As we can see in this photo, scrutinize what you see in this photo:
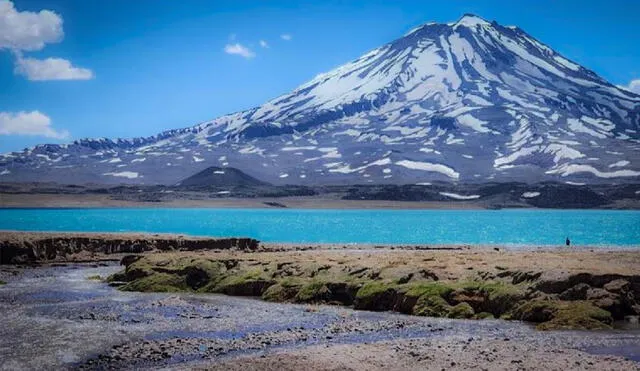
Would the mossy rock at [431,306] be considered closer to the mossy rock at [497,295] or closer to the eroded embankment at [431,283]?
the eroded embankment at [431,283]

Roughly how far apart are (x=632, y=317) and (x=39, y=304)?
23960mm

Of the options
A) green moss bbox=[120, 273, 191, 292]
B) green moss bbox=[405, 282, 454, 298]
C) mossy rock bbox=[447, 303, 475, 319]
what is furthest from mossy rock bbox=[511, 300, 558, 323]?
green moss bbox=[120, 273, 191, 292]

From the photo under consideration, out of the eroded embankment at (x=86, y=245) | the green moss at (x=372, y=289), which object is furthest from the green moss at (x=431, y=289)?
the eroded embankment at (x=86, y=245)

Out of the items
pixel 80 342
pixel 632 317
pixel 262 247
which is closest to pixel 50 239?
pixel 262 247

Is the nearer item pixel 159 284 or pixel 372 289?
pixel 372 289

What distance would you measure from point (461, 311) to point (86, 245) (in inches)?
1490

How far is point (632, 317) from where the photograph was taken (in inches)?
959

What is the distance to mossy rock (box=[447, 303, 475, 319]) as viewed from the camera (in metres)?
26.6

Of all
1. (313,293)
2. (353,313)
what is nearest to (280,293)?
(313,293)

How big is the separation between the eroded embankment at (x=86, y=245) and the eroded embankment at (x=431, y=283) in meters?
11.9

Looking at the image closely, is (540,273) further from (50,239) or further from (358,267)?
(50,239)

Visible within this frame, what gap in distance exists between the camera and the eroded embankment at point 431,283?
82.5ft

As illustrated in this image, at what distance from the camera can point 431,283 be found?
2956 cm

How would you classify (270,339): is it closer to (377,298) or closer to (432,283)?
(377,298)
